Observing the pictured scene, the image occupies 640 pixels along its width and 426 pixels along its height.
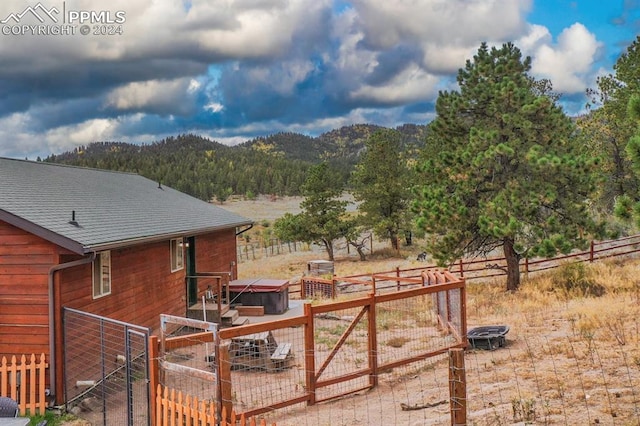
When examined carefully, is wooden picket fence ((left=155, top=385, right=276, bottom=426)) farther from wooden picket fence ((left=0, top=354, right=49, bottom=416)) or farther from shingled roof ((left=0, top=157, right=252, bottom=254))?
shingled roof ((left=0, top=157, right=252, bottom=254))

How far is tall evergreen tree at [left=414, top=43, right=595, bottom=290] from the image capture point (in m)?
17.0

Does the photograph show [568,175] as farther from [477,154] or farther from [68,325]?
[68,325]

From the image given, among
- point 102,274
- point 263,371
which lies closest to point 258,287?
point 263,371

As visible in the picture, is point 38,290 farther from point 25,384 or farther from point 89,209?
point 89,209

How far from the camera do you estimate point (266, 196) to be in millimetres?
112125

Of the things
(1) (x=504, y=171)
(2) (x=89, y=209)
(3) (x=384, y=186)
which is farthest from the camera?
(3) (x=384, y=186)

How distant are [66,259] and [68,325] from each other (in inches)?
48.4

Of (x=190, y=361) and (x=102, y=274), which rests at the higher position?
(x=102, y=274)

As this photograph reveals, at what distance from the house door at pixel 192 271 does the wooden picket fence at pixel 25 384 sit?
7898mm

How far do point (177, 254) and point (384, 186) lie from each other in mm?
A: 22508

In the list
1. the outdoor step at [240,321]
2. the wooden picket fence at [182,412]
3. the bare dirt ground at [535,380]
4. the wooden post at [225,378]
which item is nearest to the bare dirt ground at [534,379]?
the bare dirt ground at [535,380]

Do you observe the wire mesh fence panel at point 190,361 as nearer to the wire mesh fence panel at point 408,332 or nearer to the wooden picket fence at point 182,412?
the wooden picket fence at point 182,412

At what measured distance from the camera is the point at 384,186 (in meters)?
36.3

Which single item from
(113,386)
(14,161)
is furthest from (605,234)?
(14,161)
